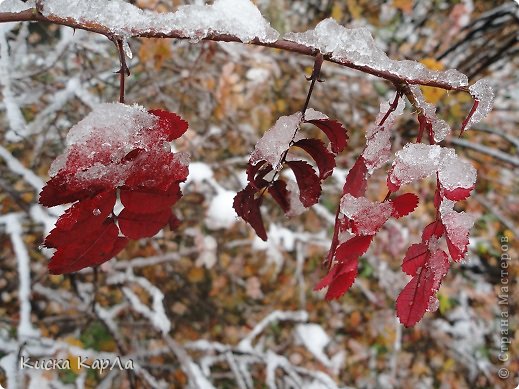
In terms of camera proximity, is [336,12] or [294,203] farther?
[336,12]

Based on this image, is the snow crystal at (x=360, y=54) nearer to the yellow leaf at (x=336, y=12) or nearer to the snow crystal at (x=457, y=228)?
the snow crystal at (x=457, y=228)

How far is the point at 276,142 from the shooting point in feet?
1.48

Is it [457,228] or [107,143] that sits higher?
[107,143]

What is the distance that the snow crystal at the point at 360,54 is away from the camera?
1.38 ft

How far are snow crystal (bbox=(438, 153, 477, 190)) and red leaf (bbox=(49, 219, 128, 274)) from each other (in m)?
0.28

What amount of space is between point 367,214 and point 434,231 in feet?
0.20

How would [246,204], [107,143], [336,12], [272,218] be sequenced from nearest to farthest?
1. [107,143]
2. [246,204]
3. [272,218]
4. [336,12]

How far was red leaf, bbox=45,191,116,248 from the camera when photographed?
392mm

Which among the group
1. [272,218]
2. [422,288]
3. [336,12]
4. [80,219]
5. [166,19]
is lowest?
[422,288]

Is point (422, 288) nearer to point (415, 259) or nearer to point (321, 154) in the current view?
point (415, 259)

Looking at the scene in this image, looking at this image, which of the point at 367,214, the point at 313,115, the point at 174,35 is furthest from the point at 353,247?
the point at 174,35

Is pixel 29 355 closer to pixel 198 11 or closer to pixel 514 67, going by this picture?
pixel 198 11

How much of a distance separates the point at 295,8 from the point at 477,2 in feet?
3.35

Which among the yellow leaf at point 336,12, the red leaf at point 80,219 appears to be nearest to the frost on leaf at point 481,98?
the red leaf at point 80,219
